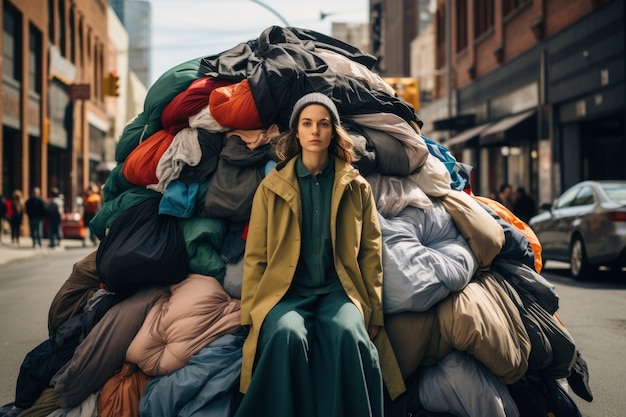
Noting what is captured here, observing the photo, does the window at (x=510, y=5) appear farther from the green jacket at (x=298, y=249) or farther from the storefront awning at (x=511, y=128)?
the green jacket at (x=298, y=249)

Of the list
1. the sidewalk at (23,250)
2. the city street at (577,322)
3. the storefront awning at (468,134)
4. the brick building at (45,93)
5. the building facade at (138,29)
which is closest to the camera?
the city street at (577,322)

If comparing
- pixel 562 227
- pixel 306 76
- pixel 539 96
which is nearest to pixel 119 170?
pixel 306 76

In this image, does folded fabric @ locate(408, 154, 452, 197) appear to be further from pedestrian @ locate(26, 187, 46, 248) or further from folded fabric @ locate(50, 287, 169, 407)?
pedestrian @ locate(26, 187, 46, 248)

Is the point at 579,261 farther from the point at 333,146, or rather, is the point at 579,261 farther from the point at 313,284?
the point at 313,284

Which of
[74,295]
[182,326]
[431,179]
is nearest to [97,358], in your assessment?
[182,326]

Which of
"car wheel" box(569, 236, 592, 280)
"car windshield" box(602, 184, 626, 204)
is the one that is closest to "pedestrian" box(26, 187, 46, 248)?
"car wheel" box(569, 236, 592, 280)

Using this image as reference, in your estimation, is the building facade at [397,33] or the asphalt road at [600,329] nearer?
the asphalt road at [600,329]

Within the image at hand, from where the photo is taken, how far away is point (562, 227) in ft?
43.9

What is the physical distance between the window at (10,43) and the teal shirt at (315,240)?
2461 centimetres

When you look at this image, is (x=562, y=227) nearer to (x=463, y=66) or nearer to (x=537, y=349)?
(x=537, y=349)

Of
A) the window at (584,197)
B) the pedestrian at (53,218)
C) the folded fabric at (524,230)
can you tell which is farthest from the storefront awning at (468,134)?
the folded fabric at (524,230)

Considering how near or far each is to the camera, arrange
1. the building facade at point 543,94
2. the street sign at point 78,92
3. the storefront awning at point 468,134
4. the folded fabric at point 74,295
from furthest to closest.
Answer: the street sign at point 78,92, the storefront awning at point 468,134, the building facade at point 543,94, the folded fabric at point 74,295

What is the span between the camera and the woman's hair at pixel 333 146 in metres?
4.42

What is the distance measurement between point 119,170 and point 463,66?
30.8 m
